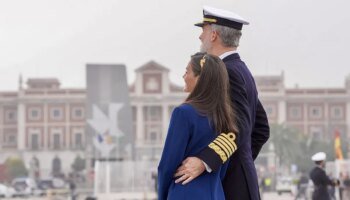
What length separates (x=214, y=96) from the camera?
334 cm

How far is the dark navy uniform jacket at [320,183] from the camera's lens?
8188 millimetres

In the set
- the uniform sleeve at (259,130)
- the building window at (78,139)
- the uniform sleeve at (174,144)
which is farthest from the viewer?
the building window at (78,139)

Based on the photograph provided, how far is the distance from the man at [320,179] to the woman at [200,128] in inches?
188

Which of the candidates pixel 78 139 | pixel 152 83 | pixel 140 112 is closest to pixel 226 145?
pixel 140 112

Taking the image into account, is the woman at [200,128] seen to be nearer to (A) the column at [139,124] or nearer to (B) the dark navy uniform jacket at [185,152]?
(B) the dark navy uniform jacket at [185,152]

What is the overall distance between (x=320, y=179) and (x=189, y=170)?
5072 mm

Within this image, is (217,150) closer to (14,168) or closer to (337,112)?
(14,168)

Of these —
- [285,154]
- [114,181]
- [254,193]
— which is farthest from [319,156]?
[285,154]

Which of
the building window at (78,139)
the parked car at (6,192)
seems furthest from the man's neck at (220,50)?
the building window at (78,139)

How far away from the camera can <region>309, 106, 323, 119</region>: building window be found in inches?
3546

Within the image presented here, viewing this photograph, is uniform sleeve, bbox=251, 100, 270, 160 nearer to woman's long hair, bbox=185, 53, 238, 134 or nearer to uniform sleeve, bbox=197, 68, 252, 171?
uniform sleeve, bbox=197, 68, 252, 171

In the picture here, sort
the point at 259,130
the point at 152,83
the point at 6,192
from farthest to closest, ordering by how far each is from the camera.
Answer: the point at 152,83 → the point at 6,192 → the point at 259,130

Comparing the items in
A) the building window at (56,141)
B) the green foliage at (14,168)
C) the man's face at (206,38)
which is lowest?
the green foliage at (14,168)

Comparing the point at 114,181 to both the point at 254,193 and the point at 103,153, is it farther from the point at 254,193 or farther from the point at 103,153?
the point at 254,193
